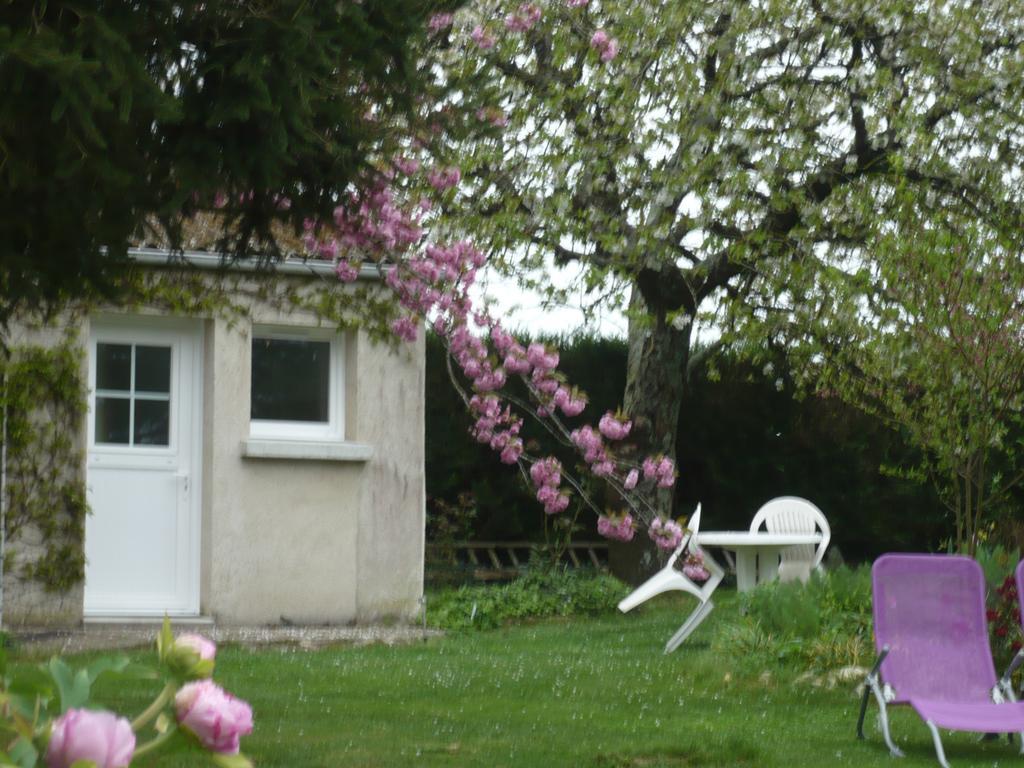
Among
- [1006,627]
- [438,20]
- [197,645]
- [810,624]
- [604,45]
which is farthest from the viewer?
[604,45]

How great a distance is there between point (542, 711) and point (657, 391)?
8.72 metres

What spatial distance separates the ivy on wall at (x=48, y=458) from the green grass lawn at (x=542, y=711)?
1.82m

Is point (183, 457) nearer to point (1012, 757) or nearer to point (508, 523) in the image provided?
point (508, 523)

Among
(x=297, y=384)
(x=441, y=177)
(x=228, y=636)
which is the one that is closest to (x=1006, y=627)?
(x=441, y=177)

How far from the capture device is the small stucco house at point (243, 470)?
1291 centimetres

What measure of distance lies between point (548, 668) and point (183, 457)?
428 cm

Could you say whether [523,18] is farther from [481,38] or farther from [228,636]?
[228,636]

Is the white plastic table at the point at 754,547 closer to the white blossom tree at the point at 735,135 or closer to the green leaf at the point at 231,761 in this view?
the white blossom tree at the point at 735,135

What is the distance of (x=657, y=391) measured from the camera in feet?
55.6

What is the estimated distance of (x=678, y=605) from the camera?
16078 millimetres

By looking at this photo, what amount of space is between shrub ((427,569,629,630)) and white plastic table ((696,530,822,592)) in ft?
8.62

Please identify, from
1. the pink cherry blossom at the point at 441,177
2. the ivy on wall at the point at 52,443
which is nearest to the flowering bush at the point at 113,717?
the pink cherry blossom at the point at 441,177

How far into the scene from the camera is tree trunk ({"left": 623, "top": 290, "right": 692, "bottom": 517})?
16.8 metres

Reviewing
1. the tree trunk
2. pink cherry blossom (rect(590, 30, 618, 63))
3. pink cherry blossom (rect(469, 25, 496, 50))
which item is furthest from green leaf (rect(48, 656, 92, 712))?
the tree trunk
